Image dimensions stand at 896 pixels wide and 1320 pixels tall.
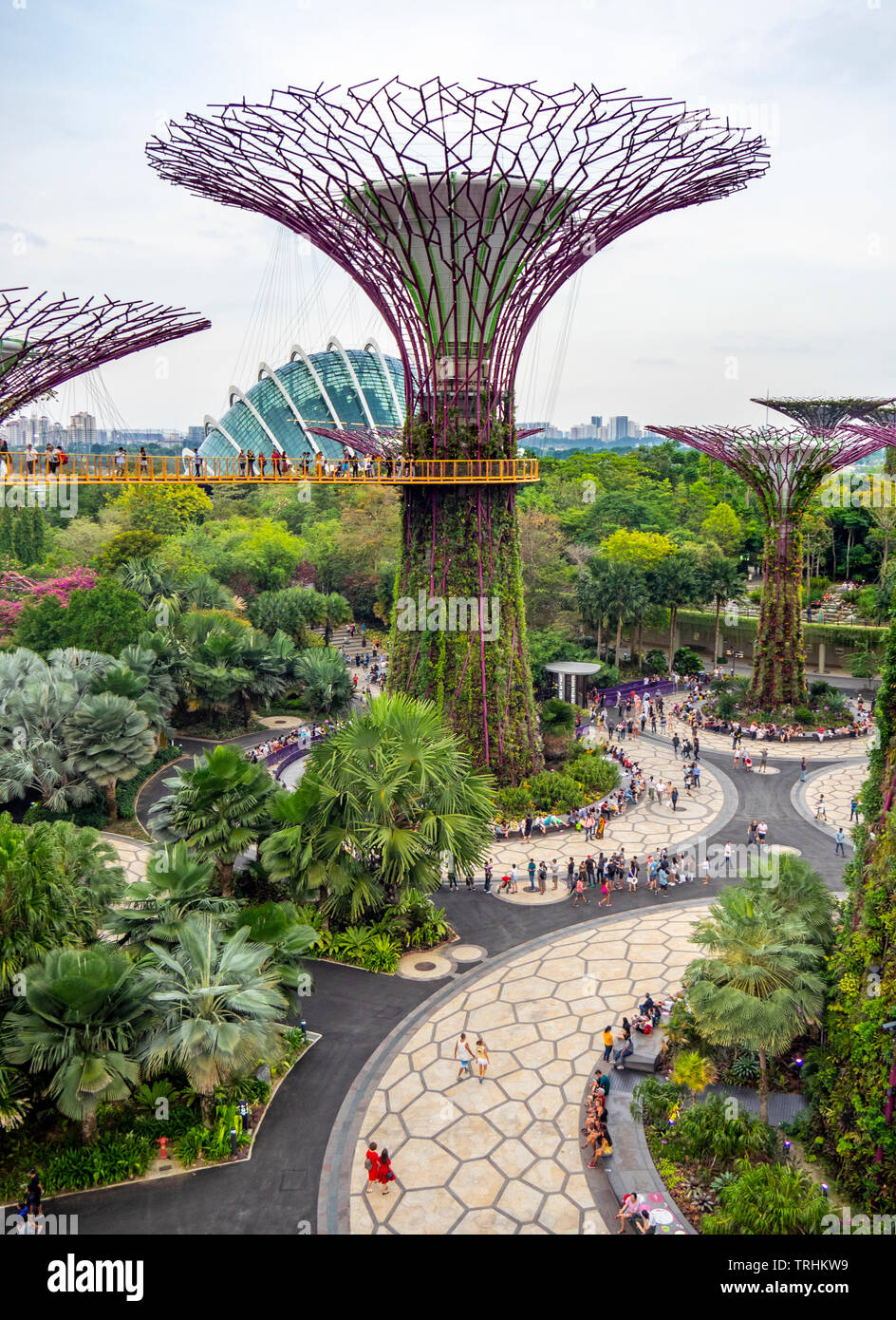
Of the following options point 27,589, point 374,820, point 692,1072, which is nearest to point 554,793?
point 374,820

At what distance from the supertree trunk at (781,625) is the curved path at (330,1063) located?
10.5 m

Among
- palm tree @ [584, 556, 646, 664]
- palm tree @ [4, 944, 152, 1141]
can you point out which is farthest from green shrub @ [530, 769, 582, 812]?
palm tree @ [584, 556, 646, 664]

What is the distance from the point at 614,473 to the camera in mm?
69062

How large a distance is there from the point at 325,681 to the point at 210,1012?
76.9 feet

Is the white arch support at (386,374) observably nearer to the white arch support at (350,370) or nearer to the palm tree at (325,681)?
the white arch support at (350,370)

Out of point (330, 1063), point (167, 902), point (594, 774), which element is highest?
point (167, 902)

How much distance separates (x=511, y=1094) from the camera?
16344 millimetres

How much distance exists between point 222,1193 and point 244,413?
7141cm

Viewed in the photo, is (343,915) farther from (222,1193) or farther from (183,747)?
(183,747)

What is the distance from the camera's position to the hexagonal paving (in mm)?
13648

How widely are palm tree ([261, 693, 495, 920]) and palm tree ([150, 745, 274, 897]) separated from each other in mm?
941

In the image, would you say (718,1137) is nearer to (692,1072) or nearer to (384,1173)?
(692,1072)

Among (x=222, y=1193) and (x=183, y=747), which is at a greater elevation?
(x=183, y=747)
